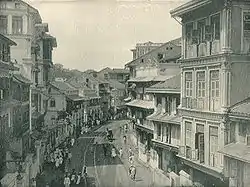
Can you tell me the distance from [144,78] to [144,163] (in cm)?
162

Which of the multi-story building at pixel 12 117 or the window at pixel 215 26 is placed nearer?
the window at pixel 215 26

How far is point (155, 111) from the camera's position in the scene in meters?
8.81

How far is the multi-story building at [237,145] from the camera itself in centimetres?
598

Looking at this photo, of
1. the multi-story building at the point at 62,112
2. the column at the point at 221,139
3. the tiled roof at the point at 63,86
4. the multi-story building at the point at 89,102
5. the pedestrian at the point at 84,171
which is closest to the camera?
the column at the point at 221,139

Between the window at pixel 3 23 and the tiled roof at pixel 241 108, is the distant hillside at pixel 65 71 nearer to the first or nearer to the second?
the window at pixel 3 23

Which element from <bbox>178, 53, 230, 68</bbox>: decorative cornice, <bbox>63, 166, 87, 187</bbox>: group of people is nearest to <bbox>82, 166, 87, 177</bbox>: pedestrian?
<bbox>63, 166, 87, 187</bbox>: group of people

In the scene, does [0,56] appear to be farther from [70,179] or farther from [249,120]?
[249,120]

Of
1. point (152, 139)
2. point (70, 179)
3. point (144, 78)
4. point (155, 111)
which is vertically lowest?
point (70, 179)

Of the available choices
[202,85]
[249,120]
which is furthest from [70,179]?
[249,120]

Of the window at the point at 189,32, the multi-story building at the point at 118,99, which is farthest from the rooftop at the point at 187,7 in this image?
the multi-story building at the point at 118,99

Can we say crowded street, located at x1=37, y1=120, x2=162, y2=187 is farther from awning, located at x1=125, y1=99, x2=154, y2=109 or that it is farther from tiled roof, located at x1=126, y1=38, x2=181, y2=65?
tiled roof, located at x1=126, y1=38, x2=181, y2=65

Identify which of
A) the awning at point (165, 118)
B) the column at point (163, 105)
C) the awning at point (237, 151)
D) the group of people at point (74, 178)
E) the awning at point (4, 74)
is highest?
the awning at point (4, 74)

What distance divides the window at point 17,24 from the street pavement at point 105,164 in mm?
2902

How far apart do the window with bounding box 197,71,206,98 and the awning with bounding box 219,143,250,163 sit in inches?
38.1
